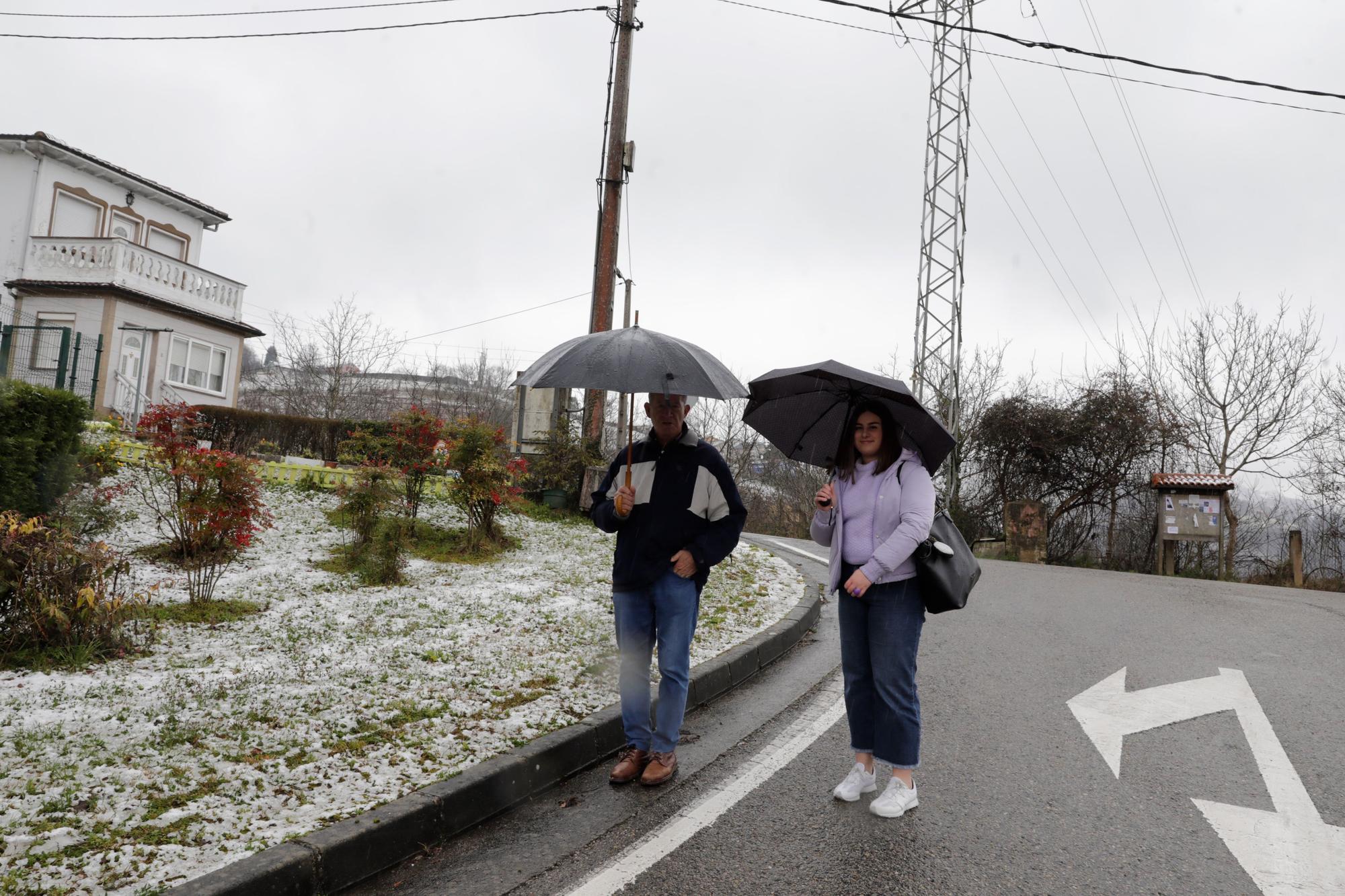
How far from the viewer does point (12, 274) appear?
2358cm

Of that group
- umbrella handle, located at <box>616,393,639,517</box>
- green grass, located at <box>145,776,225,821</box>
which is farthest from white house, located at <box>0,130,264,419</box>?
umbrella handle, located at <box>616,393,639,517</box>

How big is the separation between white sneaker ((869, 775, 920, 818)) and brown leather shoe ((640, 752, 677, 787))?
3.13ft

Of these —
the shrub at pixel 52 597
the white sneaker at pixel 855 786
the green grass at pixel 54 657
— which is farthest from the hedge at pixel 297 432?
the white sneaker at pixel 855 786

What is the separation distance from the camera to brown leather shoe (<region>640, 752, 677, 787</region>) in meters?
4.20

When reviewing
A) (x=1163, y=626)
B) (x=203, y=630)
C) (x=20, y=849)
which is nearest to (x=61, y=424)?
(x=203, y=630)

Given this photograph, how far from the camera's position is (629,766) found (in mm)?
4273

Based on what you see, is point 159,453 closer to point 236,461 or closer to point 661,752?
point 236,461

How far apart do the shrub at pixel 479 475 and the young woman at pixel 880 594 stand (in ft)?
21.8

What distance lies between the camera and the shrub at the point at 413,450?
33.3ft

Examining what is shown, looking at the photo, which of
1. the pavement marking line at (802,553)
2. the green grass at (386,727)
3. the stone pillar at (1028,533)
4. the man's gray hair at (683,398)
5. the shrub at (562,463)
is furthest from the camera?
the stone pillar at (1028,533)

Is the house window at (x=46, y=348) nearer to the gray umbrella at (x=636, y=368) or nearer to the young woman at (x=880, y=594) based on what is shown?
the gray umbrella at (x=636, y=368)

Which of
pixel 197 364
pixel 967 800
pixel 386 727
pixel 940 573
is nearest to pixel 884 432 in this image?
pixel 940 573

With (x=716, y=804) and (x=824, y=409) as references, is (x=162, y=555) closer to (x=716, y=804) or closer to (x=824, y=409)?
(x=716, y=804)

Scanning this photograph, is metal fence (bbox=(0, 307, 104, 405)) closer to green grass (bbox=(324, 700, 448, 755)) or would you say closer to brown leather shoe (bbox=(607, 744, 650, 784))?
green grass (bbox=(324, 700, 448, 755))
